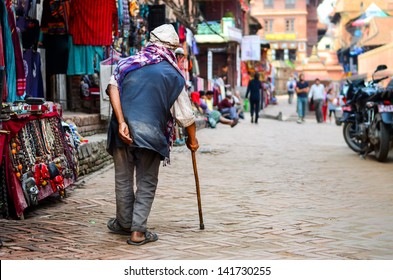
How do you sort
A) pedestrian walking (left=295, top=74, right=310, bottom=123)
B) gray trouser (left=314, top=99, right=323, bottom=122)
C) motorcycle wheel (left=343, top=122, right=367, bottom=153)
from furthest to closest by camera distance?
gray trouser (left=314, top=99, right=323, bottom=122), pedestrian walking (left=295, top=74, right=310, bottom=123), motorcycle wheel (left=343, top=122, right=367, bottom=153)

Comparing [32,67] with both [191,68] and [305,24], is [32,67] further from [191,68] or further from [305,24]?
[305,24]

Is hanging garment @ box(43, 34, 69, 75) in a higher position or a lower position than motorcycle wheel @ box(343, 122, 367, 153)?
higher

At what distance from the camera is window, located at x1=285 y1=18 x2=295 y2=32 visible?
3004 inches

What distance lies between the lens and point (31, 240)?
5.47m

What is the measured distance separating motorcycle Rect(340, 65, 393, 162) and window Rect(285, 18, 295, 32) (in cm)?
6364

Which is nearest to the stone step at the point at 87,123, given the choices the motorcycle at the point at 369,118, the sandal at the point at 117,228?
the motorcycle at the point at 369,118

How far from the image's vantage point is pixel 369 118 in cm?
1246

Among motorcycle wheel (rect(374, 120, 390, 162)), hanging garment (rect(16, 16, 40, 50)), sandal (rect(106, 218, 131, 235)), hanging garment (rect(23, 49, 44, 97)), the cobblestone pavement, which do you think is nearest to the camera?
the cobblestone pavement

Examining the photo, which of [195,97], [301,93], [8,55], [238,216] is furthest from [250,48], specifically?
[238,216]

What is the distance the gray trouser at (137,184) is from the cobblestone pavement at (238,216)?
0.18 metres

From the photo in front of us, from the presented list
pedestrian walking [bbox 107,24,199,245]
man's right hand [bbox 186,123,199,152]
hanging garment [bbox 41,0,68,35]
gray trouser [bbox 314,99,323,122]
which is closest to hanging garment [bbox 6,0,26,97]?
hanging garment [bbox 41,0,68,35]

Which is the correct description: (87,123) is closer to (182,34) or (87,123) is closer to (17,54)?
(17,54)

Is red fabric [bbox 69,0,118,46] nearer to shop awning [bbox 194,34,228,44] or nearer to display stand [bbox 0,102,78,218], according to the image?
display stand [bbox 0,102,78,218]

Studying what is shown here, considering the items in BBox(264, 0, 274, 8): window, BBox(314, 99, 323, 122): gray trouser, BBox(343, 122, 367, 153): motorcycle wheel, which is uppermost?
BBox(264, 0, 274, 8): window
